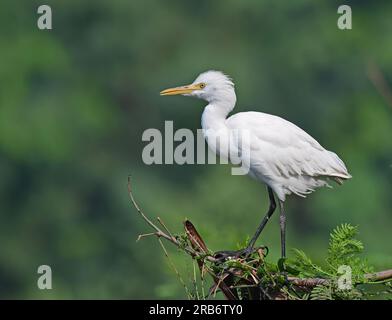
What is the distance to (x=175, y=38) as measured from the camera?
1983 cm

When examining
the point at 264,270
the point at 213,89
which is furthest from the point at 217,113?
the point at 264,270

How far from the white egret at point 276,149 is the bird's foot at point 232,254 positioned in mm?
522

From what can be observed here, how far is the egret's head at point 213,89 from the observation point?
5199 mm

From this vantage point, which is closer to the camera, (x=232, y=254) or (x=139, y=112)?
(x=232, y=254)

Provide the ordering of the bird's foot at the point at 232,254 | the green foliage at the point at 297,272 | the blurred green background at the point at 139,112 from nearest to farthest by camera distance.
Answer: the green foliage at the point at 297,272
the bird's foot at the point at 232,254
the blurred green background at the point at 139,112

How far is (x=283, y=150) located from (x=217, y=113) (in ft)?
1.10

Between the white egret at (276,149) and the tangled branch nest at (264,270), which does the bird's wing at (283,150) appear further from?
the tangled branch nest at (264,270)

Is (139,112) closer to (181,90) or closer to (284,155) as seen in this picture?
(181,90)

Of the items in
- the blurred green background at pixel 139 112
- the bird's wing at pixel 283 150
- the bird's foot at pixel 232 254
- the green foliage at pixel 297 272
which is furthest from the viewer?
the blurred green background at pixel 139 112

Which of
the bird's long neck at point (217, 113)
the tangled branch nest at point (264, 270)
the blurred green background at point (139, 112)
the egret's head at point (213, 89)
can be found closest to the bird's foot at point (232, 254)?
the tangled branch nest at point (264, 270)

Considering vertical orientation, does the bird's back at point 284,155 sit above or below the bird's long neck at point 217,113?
below

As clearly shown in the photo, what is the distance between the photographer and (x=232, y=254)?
4.37 m
